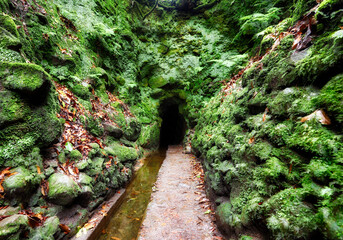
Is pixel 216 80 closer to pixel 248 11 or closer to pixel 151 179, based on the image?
pixel 248 11

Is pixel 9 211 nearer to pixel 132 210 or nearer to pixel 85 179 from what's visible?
pixel 85 179

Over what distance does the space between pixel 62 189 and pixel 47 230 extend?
57 cm

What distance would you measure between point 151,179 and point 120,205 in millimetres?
1543

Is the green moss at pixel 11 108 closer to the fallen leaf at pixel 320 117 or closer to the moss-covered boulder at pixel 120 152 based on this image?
the moss-covered boulder at pixel 120 152

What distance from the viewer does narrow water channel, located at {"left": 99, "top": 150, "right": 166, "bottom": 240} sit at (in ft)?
9.27

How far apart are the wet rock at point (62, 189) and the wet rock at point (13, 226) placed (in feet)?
1.75

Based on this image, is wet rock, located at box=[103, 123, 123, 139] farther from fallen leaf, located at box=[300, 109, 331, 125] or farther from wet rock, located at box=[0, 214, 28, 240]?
fallen leaf, located at box=[300, 109, 331, 125]

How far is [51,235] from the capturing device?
2.04 meters

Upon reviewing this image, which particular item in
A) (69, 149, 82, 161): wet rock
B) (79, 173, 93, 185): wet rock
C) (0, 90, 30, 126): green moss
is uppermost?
(0, 90, 30, 126): green moss

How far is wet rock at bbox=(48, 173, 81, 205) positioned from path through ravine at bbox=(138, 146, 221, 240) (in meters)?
1.48

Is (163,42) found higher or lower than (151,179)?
higher

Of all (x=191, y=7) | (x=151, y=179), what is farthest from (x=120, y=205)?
(x=191, y=7)

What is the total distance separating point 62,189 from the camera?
245 centimetres

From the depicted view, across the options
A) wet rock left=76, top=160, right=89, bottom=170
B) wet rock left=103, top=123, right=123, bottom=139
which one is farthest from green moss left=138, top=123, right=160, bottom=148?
wet rock left=76, top=160, right=89, bottom=170
